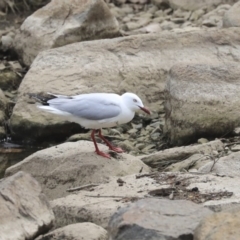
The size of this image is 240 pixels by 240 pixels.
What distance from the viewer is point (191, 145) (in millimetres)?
8062

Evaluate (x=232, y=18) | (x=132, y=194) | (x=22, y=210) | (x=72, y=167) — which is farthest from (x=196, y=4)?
(x=22, y=210)

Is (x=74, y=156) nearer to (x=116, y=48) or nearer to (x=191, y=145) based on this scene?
(x=191, y=145)

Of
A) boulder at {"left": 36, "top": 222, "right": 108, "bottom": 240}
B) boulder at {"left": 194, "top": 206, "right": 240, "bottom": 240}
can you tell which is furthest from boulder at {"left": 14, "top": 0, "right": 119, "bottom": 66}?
boulder at {"left": 194, "top": 206, "right": 240, "bottom": 240}

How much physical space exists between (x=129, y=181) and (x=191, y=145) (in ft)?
6.54

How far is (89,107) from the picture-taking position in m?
7.21

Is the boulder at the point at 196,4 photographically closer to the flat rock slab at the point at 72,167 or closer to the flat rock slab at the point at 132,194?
the flat rock slab at the point at 72,167

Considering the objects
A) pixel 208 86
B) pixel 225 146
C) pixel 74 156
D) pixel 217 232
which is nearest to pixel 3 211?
pixel 217 232

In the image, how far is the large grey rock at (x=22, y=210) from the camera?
492 cm

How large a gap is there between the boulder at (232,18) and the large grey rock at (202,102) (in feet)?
8.30

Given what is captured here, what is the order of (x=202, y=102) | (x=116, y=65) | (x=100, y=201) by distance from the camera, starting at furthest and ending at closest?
(x=116, y=65)
(x=202, y=102)
(x=100, y=201)

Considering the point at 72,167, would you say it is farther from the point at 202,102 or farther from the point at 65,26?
the point at 65,26

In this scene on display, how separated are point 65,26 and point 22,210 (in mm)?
6770

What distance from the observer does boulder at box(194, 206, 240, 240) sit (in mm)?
4152

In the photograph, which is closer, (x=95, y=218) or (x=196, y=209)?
(x=196, y=209)
